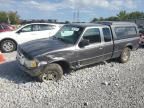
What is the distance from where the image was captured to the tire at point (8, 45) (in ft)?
36.0

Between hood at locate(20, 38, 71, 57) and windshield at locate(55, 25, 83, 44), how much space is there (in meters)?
0.26

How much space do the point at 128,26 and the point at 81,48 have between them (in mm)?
3072

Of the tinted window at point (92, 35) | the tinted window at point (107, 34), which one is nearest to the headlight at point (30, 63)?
the tinted window at point (92, 35)

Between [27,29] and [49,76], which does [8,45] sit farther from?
[49,76]

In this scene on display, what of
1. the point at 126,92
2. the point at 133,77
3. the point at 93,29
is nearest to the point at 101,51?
the point at 93,29

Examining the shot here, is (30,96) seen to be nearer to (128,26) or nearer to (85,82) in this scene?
(85,82)

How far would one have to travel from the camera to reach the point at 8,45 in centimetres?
1108

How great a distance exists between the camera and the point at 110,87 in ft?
20.5

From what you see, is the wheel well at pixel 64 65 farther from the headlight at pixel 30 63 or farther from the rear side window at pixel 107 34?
the rear side window at pixel 107 34

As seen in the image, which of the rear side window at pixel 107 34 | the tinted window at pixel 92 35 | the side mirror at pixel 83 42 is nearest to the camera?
the side mirror at pixel 83 42

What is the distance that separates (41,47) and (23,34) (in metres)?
5.31

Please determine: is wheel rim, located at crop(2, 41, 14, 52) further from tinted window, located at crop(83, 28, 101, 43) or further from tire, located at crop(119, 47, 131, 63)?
tire, located at crop(119, 47, 131, 63)

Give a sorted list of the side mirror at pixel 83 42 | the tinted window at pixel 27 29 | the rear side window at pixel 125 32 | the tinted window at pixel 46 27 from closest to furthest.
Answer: the side mirror at pixel 83 42 → the rear side window at pixel 125 32 → the tinted window at pixel 27 29 → the tinted window at pixel 46 27

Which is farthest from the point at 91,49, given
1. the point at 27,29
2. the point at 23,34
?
the point at 27,29
